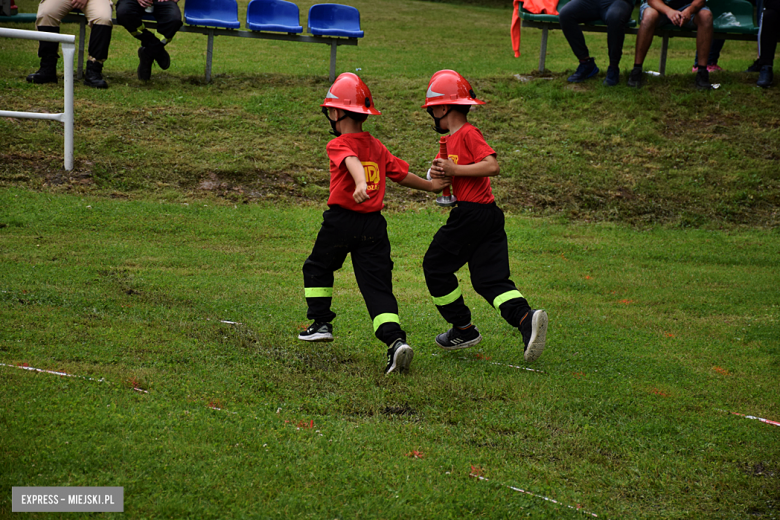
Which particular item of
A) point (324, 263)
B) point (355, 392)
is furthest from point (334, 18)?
point (355, 392)

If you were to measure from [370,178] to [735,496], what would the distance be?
2.73m

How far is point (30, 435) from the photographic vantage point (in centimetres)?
321

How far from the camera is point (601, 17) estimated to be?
12.2 meters

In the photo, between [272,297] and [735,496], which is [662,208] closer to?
[272,297]

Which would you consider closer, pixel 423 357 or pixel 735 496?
pixel 735 496

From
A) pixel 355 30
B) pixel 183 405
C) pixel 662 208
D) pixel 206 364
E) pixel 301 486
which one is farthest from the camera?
pixel 355 30

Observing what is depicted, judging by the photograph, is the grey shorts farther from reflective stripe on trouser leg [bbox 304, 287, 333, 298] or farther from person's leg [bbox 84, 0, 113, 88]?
reflective stripe on trouser leg [bbox 304, 287, 333, 298]

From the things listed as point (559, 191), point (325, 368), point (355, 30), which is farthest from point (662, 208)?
point (325, 368)

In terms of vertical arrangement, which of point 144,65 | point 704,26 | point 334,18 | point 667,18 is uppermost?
point 667,18

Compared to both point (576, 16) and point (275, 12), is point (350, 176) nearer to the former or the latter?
point (576, 16)

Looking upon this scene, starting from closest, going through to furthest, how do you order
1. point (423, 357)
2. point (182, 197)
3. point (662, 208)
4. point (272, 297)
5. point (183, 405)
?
point (183, 405) → point (423, 357) → point (272, 297) → point (182, 197) → point (662, 208)

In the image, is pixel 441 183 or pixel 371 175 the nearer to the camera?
pixel 371 175

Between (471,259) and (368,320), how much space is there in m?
1.12

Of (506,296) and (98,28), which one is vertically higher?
(98,28)
